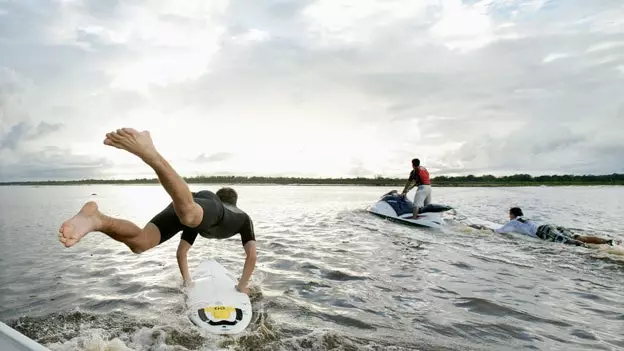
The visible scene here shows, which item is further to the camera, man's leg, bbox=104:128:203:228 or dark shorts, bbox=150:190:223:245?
dark shorts, bbox=150:190:223:245

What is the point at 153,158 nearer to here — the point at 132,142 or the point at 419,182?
the point at 132,142

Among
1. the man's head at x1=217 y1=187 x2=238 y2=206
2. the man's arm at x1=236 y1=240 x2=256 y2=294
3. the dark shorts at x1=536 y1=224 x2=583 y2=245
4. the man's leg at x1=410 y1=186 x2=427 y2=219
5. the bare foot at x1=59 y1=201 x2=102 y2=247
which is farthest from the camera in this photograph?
the man's leg at x1=410 y1=186 x2=427 y2=219

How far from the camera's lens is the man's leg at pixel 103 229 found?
13.1ft

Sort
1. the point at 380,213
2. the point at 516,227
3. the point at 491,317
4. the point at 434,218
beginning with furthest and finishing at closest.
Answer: the point at 380,213
the point at 434,218
the point at 516,227
the point at 491,317

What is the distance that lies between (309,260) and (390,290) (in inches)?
117

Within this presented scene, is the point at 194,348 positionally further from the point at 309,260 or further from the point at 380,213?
the point at 380,213

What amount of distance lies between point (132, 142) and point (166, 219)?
205cm

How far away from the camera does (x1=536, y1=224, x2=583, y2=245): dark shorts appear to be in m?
14.1

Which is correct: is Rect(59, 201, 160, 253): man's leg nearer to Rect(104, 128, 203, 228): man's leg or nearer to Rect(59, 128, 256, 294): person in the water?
Rect(59, 128, 256, 294): person in the water

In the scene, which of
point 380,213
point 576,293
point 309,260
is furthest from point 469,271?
point 380,213

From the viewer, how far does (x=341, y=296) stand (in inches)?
295

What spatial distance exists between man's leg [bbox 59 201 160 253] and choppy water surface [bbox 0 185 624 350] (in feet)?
4.23

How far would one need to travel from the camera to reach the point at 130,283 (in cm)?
838

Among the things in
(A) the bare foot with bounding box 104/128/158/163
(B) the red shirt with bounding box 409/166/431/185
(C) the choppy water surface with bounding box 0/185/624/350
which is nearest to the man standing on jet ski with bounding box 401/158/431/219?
(B) the red shirt with bounding box 409/166/431/185
